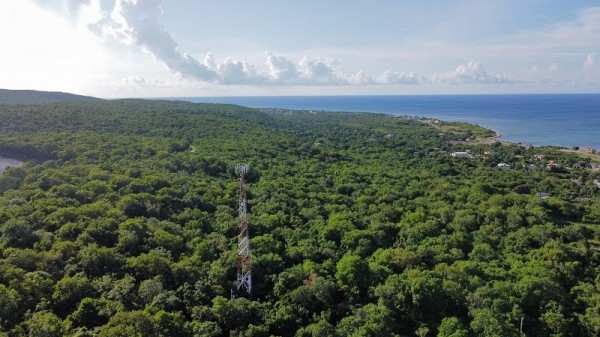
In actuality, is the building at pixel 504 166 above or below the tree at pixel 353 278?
below

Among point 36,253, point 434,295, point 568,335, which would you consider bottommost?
point 568,335

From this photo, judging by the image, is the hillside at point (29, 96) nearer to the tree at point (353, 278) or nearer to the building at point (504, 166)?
the building at point (504, 166)

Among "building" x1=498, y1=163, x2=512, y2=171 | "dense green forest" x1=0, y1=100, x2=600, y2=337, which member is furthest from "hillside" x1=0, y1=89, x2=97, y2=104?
"building" x1=498, y1=163, x2=512, y2=171

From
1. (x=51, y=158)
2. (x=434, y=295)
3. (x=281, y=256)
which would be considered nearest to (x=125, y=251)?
(x=281, y=256)

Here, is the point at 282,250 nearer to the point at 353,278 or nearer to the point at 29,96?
the point at 353,278

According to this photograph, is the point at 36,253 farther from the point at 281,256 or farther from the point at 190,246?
the point at 281,256

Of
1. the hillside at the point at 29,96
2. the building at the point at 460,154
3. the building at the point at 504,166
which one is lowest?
the building at the point at 504,166

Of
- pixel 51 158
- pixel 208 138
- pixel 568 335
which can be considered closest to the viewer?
pixel 568 335

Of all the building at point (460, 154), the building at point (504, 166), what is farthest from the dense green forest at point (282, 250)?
the building at point (460, 154)
